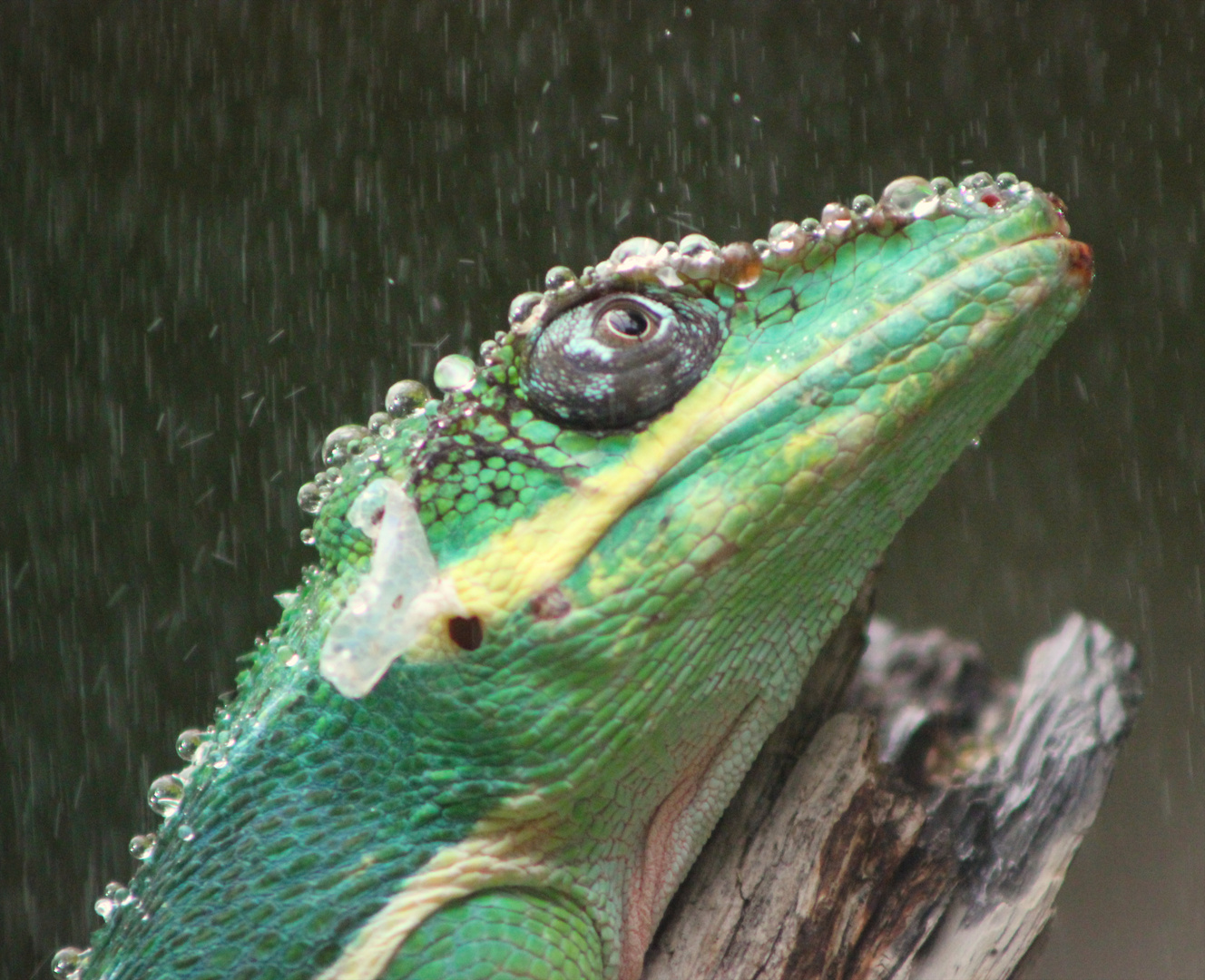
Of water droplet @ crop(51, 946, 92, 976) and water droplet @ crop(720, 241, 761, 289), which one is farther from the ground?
water droplet @ crop(720, 241, 761, 289)

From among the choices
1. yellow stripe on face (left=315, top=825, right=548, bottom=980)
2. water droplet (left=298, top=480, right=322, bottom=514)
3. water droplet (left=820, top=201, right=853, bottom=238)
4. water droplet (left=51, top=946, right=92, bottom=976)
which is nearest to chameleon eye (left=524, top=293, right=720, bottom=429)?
water droplet (left=820, top=201, right=853, bottom=238)

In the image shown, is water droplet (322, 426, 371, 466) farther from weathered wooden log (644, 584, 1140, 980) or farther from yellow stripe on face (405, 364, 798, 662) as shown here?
weathered wooden log (644, 584, 1140, 980)

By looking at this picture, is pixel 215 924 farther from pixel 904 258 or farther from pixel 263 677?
pixel 904 258

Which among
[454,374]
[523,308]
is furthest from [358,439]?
[523,308]

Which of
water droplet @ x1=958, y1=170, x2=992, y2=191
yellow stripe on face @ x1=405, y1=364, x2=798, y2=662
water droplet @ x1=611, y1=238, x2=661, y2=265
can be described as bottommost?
yellow stripe on face @ x1=405, y1=364, x2=798, y2=662

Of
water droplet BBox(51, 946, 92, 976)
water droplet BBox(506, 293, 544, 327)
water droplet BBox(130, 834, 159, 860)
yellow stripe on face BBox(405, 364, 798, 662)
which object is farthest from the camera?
water droplet BBox(51, 946, 92, 976)

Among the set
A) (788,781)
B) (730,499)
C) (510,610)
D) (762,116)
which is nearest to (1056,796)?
(788,781)

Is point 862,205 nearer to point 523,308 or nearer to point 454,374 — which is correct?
point 523,308

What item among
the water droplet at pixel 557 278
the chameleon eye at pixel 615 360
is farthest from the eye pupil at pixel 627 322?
the water droplet at pixel 557 278

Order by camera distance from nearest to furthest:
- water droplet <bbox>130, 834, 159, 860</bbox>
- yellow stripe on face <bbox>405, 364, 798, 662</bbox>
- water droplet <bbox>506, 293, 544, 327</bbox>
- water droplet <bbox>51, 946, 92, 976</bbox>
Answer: yellow stripe on face <bbox>405, 364, 798, 662</bbox> → water droplet <bbox>506, 293, 544, 327</bbox> → water droplet <bbox>130, 834, 159, 860</bbox> → water droplet <bbox>51, 946, 92, 976</bbox>
